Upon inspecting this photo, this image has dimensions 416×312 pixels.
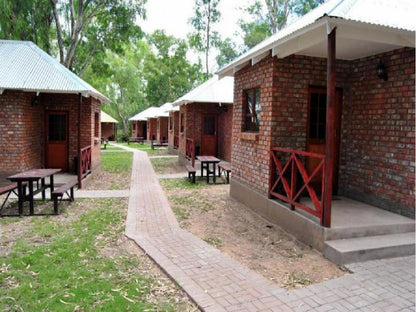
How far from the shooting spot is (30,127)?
10359 mm

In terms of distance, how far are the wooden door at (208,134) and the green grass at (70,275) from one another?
32.9 ft

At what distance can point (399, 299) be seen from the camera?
3.65 meters

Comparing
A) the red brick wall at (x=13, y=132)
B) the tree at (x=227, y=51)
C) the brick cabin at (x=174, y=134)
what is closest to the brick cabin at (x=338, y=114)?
the red brick wall at (x=13, y=132)

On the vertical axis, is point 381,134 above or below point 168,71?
below

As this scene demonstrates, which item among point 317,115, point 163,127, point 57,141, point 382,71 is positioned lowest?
point 57,141

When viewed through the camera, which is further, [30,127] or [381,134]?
[30,127]

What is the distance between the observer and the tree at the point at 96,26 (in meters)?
18.1

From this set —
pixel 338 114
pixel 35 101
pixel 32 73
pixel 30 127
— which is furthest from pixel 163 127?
pixel 338 114

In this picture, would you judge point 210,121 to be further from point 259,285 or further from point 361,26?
point 259,285

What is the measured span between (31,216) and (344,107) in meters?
6.80

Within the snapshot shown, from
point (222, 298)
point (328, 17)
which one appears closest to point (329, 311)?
point (222, 298)

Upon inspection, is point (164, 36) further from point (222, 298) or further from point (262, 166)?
point (222, 298)

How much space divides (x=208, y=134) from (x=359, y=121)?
972cm

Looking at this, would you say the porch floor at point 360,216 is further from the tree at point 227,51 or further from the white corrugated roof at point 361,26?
the tree at point 227,51
